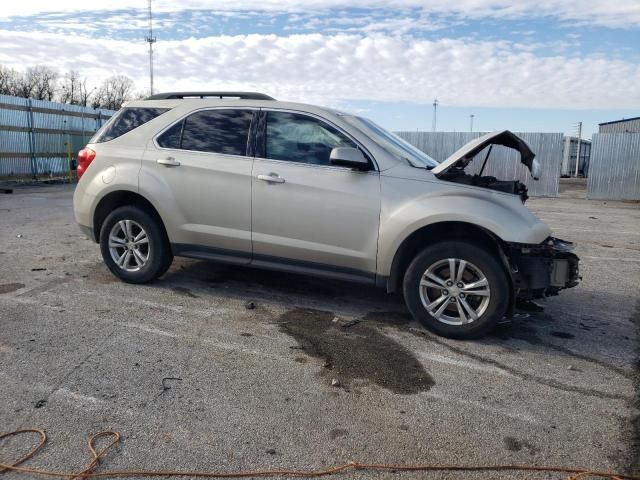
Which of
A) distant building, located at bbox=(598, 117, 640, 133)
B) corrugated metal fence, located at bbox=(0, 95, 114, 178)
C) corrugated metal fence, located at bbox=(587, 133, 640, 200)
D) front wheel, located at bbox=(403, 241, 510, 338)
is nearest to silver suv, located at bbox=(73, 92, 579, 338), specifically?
front wheel, located at bbox=(403, 241, 510, 338)

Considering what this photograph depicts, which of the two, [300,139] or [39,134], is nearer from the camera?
[300,139]

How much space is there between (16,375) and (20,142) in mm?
18079

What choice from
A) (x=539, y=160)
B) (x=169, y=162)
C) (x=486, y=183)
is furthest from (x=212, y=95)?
(x=539, y=160)

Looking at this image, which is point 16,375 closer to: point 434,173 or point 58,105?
point 434,173

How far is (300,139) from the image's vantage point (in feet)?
16.6

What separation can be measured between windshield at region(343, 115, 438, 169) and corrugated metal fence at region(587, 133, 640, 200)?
17.4 meters

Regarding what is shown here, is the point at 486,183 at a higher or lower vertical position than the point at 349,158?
lower

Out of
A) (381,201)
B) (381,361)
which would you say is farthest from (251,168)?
(381,361)

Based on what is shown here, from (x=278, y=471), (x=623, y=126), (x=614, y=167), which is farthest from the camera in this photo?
(x=623, y=126)

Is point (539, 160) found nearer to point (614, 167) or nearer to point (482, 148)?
point (614, 167)

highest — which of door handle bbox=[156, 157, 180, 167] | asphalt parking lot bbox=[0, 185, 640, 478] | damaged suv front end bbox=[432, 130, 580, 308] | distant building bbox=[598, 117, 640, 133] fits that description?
distant building bbox=[598, 117, 640, 133]

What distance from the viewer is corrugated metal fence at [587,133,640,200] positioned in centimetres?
1988

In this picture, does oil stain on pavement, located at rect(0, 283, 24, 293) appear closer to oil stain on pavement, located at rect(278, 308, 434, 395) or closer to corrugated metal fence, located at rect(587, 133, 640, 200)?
oil stain on pavement, located at rect(278, 308, 434, 395)

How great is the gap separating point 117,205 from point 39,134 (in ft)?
54.4
